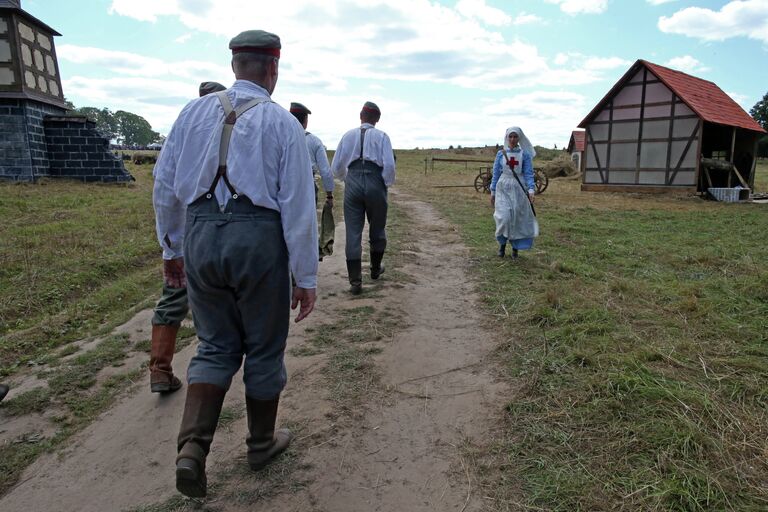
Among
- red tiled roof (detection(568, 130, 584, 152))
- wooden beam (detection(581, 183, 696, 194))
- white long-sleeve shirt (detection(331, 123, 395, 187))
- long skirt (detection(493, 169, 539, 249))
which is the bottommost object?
wooden beam (detection(581, 183, 696, 194))

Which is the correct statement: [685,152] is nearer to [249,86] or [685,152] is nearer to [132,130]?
[249,86]

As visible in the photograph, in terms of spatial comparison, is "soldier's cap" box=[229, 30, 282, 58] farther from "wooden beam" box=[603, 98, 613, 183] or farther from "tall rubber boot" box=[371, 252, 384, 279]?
"wooden beam" box=[603, 98, 613, 183]

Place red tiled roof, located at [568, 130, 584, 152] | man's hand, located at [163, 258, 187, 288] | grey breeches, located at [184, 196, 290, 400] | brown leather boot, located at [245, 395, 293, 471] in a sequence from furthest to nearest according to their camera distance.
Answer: red tiled roof, located at [568, 130, 584, 152], man's hand, located at [163, 258, 187, 288], brown leather boot, located at [245, 395, 293, 471], grey breeches, located at [184, 196, 290, 400]

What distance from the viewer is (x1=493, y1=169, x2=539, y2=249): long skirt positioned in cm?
673

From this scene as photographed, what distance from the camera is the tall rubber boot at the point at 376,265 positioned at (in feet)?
18.5

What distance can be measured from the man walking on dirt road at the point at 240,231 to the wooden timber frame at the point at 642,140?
59.5ft

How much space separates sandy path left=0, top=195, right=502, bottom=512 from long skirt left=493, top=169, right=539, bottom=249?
2947mm

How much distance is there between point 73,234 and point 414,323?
248 inches

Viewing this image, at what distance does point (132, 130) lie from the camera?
107125 millimetres

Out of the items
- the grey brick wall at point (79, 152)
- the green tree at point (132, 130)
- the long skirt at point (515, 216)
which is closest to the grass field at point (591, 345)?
the long skirt at point (515, 216)

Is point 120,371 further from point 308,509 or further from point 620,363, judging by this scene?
point 620,363

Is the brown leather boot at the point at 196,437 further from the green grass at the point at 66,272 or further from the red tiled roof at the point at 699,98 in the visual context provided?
the red tiled roof at the point at 699,98

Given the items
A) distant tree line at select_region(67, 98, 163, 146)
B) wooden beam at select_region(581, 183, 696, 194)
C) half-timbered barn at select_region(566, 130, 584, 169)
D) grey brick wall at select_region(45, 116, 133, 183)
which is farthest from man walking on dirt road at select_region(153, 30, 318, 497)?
distant tree line at select_region(67, 98, 163, 146)

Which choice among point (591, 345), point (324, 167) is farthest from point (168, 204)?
point (324, 167)
